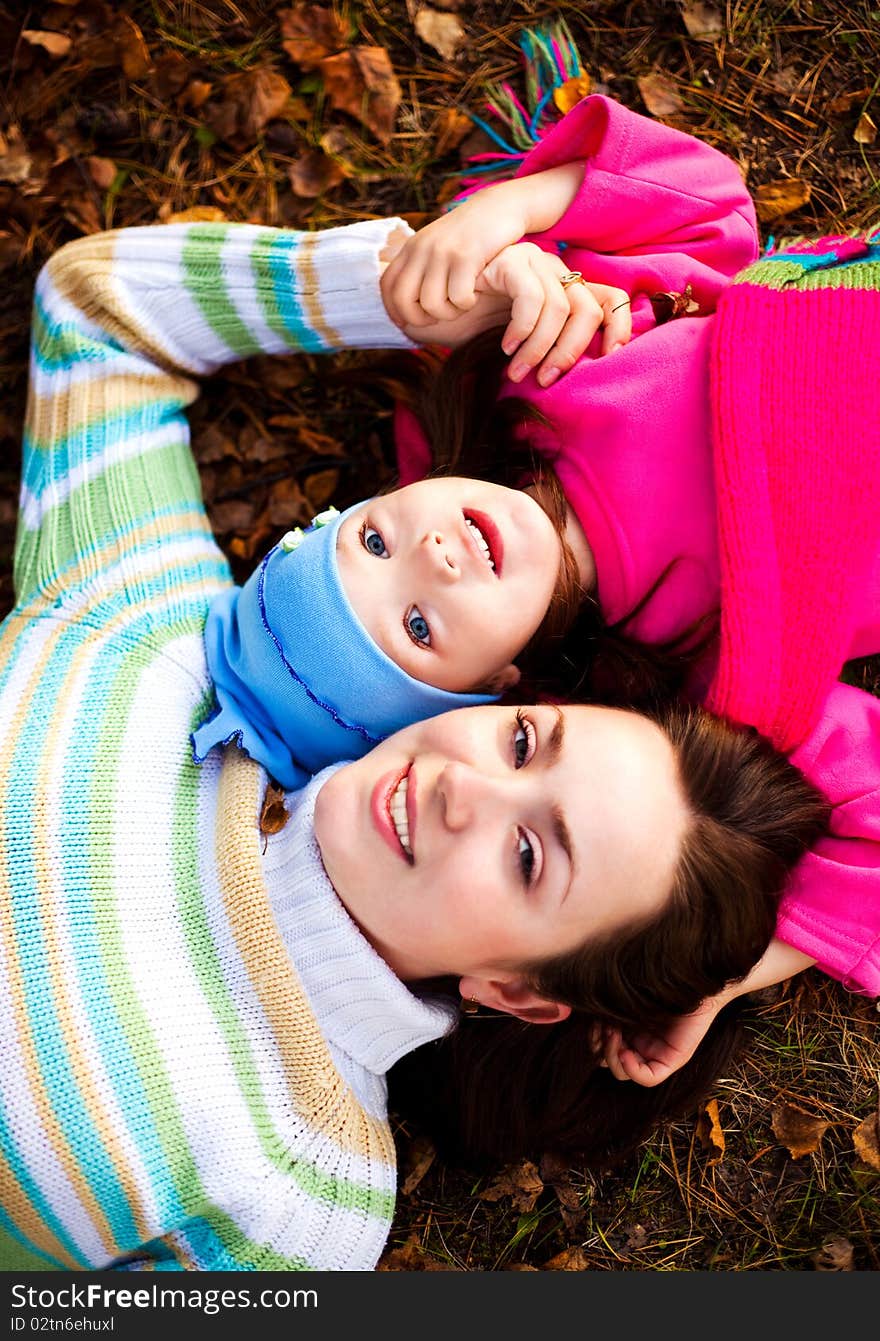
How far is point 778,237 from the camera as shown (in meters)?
3.51

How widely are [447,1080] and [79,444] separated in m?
2.07

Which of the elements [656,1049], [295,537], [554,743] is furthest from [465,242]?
[656,1049]

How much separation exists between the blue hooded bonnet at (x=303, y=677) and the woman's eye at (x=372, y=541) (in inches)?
3.0

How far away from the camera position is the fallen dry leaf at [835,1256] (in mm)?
3068

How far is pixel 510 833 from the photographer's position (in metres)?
2.30

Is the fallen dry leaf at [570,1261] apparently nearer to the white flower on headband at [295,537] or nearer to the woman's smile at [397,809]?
the woman's smile at [397,809]

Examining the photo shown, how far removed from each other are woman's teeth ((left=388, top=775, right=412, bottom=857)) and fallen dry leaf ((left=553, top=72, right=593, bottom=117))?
7.67 feet

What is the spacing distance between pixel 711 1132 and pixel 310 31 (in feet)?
12.1

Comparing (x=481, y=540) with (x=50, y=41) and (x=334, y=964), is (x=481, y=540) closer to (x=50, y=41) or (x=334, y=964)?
(x=334, y=964)

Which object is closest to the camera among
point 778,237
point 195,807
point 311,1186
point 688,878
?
point 688,878

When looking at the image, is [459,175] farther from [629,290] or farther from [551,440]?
[551,440]

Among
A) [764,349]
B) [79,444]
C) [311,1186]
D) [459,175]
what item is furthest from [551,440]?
[311,1186]

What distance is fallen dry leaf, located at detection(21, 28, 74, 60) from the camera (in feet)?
11.3

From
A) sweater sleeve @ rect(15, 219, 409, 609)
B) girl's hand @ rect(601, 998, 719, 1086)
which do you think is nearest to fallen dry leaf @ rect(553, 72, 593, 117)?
sweater sleeve @ rect(15, 219, 409, 609)
